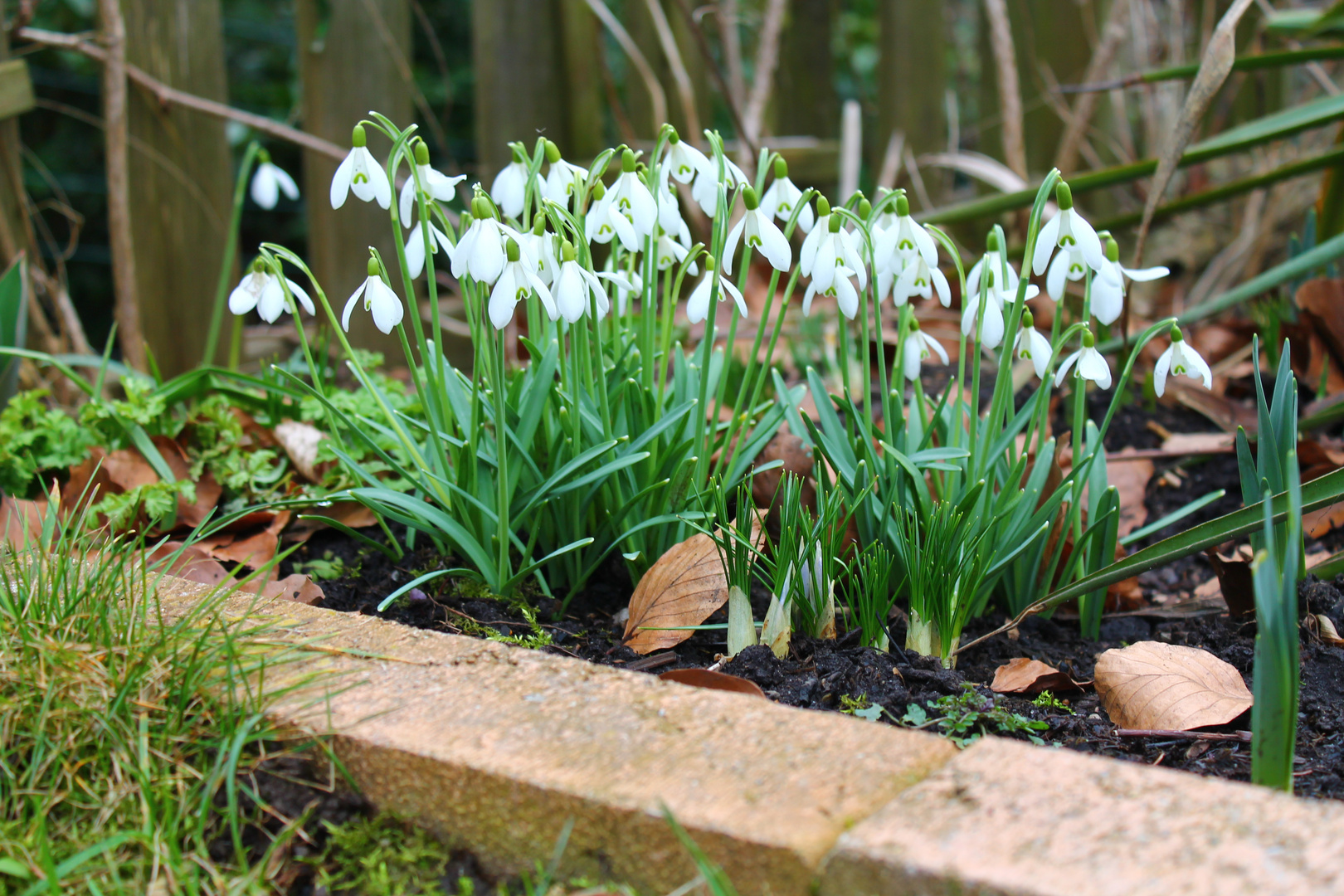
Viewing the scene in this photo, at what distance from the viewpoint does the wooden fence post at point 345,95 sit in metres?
3.13

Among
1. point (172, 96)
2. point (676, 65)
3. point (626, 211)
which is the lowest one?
point (626, 211)

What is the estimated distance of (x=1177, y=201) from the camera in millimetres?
2514

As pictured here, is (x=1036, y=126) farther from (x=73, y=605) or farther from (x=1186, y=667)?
(x=73, y=605)

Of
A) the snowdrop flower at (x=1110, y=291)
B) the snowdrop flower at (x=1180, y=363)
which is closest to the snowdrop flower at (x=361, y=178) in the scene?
the snowdrop flower at (x=1110, y=291)

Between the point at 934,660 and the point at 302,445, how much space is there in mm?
1382

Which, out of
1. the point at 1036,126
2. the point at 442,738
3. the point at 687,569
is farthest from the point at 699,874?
the point at 1036,126

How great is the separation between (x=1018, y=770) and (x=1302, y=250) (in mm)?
2130

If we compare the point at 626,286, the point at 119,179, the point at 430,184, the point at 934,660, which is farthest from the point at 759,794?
the point at 119,179

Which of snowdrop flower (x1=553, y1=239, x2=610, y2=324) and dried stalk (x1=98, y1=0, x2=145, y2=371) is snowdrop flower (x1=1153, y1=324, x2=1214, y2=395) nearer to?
snowdrop flower (x1=553, y1=239, x2=610, y2=324)

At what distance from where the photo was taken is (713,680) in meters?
1.41

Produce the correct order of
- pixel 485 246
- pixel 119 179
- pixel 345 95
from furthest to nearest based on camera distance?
pixel 345 95 < pixel 119 179 < pixel 485 246

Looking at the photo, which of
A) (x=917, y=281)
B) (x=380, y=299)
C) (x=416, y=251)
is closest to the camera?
(x=380, y=299)

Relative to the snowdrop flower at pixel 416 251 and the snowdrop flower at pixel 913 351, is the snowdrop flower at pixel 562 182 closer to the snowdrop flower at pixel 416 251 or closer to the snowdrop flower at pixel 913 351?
the snowdrop flower at pixel 416 251

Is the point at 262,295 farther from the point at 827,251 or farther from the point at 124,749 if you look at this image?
the point at 827,251
